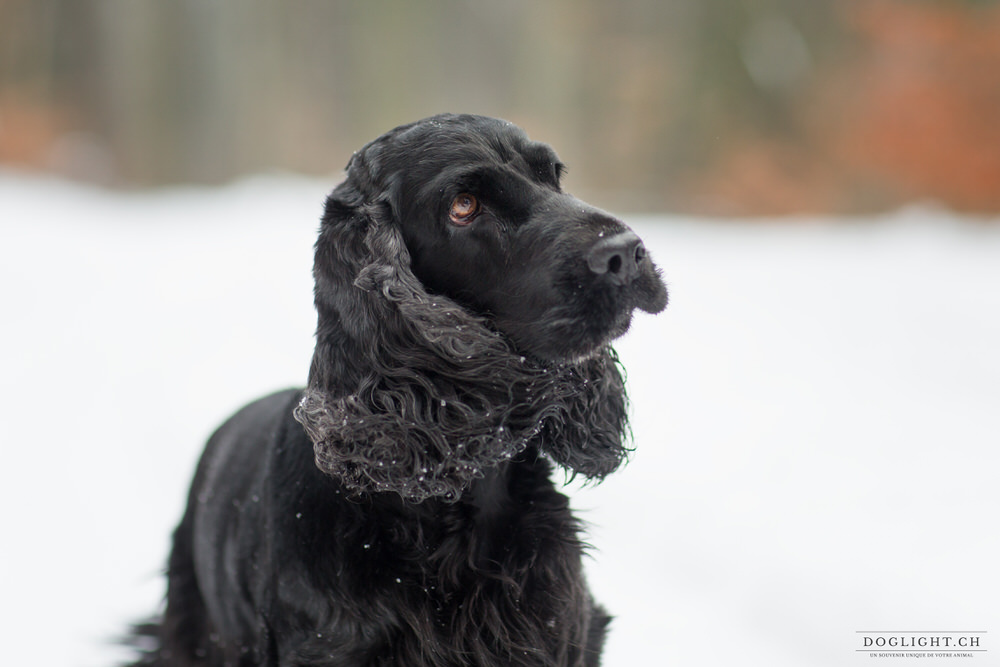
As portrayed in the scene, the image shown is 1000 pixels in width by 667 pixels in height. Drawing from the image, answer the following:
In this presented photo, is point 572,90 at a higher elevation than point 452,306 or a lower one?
higher

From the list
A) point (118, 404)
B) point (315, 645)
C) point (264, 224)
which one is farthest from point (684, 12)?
point (315, 645)

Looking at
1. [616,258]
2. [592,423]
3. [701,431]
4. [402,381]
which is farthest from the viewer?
[701,431]

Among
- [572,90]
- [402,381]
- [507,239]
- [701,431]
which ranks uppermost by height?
[572,90]

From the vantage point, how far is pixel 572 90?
12.8 meters

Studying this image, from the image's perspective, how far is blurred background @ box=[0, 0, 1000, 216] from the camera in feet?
32.1

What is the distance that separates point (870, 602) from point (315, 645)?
2065 millimetres

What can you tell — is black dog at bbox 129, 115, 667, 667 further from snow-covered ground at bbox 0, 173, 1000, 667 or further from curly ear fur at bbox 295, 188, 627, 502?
snow-covered ground at bbox 0, 173, 1000, 667

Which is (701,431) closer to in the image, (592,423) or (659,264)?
(659,264)

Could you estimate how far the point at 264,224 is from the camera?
10.2m

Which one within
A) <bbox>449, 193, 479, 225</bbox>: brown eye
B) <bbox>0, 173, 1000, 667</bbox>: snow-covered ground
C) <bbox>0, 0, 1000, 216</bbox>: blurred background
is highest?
<bbox>0, 0, 1000, 216</bbox>: blurred background

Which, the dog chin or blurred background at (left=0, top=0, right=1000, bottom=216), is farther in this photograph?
blurred background at (left=0, top=0, right=1000, bottom=216)

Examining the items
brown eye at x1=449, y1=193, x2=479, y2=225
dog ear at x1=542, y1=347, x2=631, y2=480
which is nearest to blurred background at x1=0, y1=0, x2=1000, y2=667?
dog ear at x1=542, y1=347, x2=631, y2=480

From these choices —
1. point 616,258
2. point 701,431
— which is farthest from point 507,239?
point 701,431

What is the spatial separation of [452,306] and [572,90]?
37.4ft
